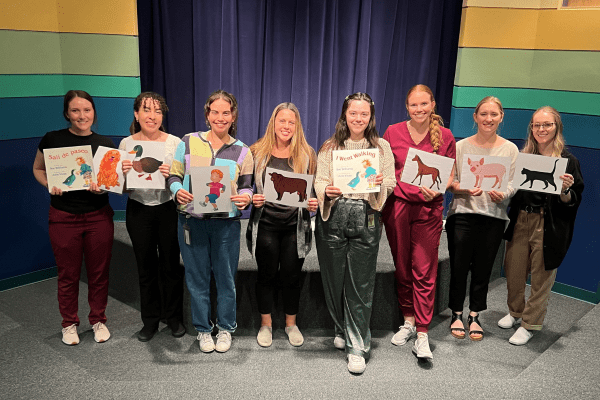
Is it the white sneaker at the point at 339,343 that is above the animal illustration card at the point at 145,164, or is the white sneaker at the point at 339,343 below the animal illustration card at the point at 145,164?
below

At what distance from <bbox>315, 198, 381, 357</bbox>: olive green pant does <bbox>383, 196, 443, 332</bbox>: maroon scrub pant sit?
22 cm

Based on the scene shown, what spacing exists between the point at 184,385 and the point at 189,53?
2466 mm

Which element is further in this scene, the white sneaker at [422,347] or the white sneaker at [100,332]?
the white sneaker at [100,332]

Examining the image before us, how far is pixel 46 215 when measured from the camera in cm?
378

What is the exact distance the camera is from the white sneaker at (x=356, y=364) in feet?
8.85

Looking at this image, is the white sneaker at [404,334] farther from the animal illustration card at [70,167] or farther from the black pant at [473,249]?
the animal illustration card at [70,167]

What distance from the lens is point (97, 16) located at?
359 cm

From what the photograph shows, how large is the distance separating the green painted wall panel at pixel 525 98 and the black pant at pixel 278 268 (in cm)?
206

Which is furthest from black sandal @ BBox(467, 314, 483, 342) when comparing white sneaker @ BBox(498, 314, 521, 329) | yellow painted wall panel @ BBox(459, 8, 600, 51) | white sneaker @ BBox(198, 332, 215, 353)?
yellow painted wall panel @ BBox(459, 8, 600, 51)

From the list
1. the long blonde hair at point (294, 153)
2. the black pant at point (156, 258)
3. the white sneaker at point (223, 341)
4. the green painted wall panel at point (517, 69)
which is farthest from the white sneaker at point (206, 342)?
the green painted wall panel at point (517, 69)

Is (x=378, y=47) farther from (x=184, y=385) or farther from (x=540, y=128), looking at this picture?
(x=184, y=385)

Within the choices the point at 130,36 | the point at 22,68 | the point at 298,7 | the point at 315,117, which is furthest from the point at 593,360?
the point at 22,68

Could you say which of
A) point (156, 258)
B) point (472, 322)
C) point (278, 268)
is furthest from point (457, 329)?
point (156, 258)

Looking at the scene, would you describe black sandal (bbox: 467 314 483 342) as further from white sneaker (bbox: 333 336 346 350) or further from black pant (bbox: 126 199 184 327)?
black pant (bbox: 126 199 184 327)
